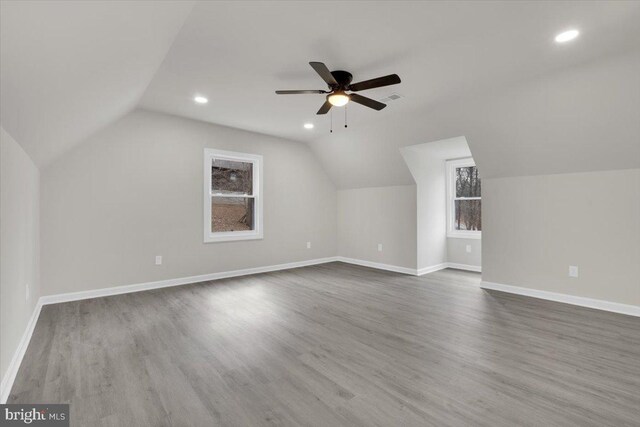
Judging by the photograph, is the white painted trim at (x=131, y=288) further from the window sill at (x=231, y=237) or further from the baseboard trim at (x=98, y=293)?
the window sill at (x=231, y=237)

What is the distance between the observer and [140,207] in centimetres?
436

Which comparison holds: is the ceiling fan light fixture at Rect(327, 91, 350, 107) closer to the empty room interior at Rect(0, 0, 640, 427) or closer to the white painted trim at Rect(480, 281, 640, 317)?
the empty room interior at Rect(0, 0, 640, 427)

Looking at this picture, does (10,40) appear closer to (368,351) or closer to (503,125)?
(368,351)

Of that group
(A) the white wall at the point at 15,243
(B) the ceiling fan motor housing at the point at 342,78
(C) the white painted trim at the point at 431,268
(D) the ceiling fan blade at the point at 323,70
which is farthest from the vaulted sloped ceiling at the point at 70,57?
(C) the white painted trim at the point at 431,268

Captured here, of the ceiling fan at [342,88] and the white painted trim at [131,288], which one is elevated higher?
the ceiling fan at [342,88]

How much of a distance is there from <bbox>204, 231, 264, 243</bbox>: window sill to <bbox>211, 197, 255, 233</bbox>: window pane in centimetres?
10

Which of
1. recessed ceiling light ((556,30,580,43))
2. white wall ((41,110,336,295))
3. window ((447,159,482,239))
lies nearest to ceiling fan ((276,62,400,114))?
recessed ceiling light ((556,30,580,43))

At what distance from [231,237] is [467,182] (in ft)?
15.1

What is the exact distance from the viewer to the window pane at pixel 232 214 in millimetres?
5208

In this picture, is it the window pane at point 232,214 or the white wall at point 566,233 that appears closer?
the white wall at point 566,233

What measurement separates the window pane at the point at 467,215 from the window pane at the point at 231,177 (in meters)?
4.10

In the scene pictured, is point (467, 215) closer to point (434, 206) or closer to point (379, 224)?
point (434, 206)

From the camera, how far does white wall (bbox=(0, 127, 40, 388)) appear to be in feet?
6.39

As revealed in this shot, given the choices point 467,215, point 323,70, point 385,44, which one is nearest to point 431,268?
point 467,215
